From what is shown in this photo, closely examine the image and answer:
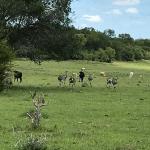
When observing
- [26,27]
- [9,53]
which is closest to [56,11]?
[26,27]

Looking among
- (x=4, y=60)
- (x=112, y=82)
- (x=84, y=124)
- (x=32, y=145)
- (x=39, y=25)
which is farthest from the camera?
(x=112, y=82)

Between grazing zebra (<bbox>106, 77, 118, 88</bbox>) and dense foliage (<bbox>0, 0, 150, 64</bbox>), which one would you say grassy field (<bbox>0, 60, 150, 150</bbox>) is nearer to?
dense foliage (<bbox>0, 0, 150, 64</bbox>)

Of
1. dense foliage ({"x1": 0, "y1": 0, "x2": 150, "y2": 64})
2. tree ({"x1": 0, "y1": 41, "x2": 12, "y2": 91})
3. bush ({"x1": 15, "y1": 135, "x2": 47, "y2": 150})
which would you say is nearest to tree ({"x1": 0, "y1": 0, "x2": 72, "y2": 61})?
dense foliage ({"x1": 0, "y1": 0, "x2": 150, "y2": 64})

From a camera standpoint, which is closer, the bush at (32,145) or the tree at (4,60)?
the bush at (32,145)

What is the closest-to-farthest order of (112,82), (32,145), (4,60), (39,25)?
(32,145), (4,60), (39,25), (112,82)

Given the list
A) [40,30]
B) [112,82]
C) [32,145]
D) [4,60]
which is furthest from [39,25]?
[32,145]

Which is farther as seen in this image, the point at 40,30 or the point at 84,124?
the point at 40,30

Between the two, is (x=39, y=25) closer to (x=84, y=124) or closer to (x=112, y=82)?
(x=112, y=82)

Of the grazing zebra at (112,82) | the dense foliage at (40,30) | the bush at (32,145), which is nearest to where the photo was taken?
the bush at (32,145)

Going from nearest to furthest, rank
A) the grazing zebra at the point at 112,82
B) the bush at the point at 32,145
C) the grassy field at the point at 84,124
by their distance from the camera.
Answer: the bush at the point at 32,145, the grassy field at the point at 84,124, the grazing zebra at the point at 112,82

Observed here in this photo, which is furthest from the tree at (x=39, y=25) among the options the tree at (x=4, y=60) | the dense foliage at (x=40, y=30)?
the tree at (x=4, y=60)

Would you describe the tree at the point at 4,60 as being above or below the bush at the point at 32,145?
above

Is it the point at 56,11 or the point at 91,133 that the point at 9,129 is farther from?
the point at 56,11

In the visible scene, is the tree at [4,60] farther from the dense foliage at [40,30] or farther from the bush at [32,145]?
the bush at [32,145]
